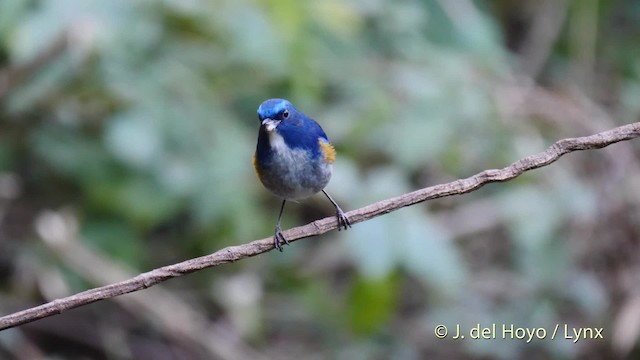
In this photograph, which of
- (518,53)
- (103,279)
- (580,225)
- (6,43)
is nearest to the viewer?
(6,43)

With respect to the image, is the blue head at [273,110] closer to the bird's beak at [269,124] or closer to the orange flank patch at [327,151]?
the bird's beak at [269,124]

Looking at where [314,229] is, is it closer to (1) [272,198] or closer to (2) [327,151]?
(2) [327,151]

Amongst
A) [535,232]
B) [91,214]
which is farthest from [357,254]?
[91,214]

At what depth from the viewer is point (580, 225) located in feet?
14.8

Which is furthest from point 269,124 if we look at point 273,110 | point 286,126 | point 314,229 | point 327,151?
point 314,229

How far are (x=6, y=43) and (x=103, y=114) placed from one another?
2.47 feet

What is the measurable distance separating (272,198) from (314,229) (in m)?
3.27

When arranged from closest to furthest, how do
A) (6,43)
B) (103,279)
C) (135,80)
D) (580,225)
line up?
(6,43) < (135,80) < (103,279) < (580,225)

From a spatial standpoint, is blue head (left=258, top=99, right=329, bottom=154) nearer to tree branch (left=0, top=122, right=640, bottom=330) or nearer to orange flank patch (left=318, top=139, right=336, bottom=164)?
orange flank patch (left=318, top=139, right=336, bottom=164)

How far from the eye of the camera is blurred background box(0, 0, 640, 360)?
3.79 meters

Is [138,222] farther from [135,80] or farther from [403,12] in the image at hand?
[403,12]

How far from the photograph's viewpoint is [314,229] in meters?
1.96

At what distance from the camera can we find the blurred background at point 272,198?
3791 mm

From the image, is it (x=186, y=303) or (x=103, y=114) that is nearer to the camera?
(x=103, y=114)
